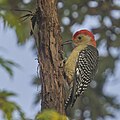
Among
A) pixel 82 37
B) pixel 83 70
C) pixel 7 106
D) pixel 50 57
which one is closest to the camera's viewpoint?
pixel 7 106

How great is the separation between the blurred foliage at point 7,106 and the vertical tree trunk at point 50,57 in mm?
1536

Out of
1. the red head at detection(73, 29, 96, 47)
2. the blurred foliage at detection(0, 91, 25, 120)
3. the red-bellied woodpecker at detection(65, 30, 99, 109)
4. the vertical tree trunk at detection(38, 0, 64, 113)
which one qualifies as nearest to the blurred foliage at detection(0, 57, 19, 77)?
the blurred foliage at detection(0, 91, 25, 120)

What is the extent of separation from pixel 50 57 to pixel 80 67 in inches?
64.7

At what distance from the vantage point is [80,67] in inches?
199

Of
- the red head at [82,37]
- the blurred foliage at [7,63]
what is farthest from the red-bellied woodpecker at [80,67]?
the blurred foliage at [7,63]

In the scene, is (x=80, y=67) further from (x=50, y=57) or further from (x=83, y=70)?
(x=50, y=57)

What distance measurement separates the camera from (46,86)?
10.9 ft

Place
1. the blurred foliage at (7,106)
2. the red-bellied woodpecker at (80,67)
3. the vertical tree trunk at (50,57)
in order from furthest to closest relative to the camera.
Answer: the red-bellied woodpecker at (80,67) < the vertical tree trunk at (50,57) < the blurred foliage at (7,106)

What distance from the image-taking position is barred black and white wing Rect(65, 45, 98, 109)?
4898mm

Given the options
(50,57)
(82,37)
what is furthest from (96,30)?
(50,57)

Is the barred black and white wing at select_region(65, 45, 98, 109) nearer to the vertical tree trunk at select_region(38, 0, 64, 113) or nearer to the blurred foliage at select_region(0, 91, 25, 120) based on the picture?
the vertical tree trunk at select_region(38, 0, 64, 113)

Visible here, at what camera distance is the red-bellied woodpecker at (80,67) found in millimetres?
4852

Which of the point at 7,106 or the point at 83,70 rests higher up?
the point at 83,70

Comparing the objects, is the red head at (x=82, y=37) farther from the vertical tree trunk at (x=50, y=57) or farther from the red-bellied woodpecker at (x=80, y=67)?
the vertical tree trunk at (x=50, y=57)
